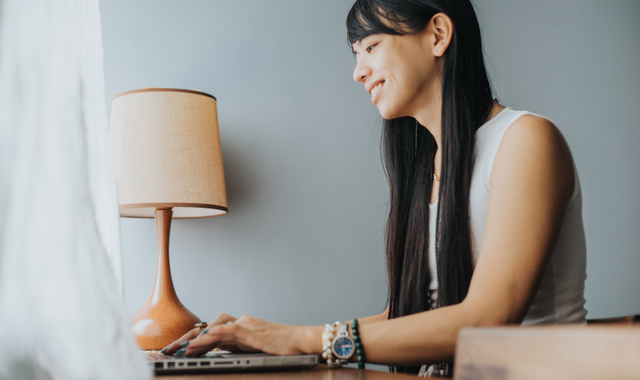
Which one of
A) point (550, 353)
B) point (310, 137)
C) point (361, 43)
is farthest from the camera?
point (310, 137)

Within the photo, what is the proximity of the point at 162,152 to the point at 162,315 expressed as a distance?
0.40 metres

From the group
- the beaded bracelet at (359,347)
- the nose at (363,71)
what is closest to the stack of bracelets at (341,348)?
the beaded bracelet at (359,347)

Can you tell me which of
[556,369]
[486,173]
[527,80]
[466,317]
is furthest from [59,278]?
[527,80]

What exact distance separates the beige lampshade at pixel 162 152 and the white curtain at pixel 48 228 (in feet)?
3.34

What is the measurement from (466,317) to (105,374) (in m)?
0.54

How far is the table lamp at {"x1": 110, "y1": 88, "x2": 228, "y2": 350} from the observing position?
1.31 meters

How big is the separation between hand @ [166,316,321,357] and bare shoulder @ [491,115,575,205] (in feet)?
1.29

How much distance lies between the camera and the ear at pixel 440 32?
1.06m

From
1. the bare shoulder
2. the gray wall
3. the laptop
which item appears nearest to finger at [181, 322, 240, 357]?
the laptop

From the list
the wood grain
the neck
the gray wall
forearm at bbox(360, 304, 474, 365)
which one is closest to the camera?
the wood grain

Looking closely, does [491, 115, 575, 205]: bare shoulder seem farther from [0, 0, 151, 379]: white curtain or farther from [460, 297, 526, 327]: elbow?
[0, 0, 151, 379]: white curtain

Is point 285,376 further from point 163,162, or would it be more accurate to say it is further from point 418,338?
point 163,162

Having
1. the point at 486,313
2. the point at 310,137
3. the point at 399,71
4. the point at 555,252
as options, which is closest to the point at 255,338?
the point at 486,313

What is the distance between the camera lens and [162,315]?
1.26 metres
